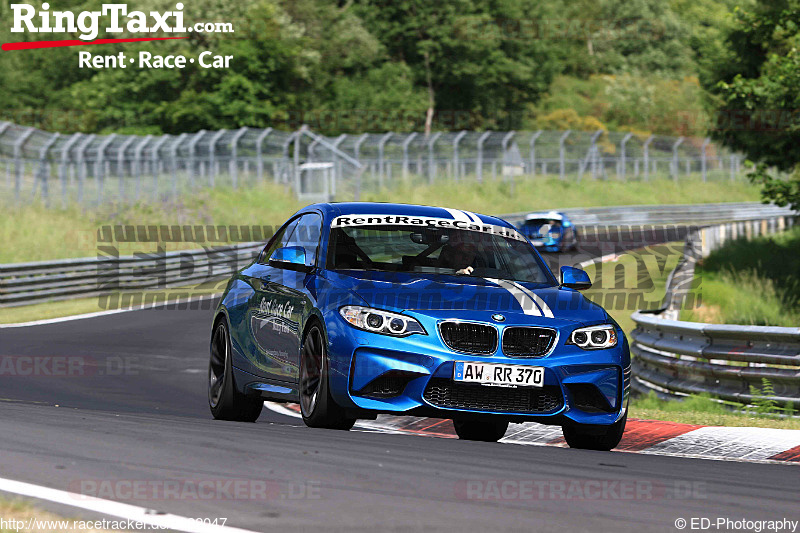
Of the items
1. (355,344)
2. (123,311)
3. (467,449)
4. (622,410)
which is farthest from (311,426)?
(123,311)

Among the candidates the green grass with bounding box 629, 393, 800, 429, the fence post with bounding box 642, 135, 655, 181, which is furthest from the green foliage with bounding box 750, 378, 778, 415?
the fence post with bounding box 642, 135, 655, 181

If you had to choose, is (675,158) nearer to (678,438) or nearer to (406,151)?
(406,151)

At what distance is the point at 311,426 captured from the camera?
8.23 meters

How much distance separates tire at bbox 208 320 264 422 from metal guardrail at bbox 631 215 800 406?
464cm

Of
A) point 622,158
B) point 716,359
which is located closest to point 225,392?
point 716,359

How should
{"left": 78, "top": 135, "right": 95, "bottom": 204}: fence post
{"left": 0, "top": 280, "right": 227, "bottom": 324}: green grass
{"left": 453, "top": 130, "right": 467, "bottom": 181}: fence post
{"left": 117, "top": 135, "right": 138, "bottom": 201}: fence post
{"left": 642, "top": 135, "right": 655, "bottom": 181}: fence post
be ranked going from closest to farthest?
1. {"left": 0, "top": 280, "right": 227, "bottom": 324}: green grass
2. {"left": 78, "top": 135, "right": 95, "bottom": 204}: fence post
3. {"left": 117, "top": 135, "right": 138, "bottom": 201}: fence post
4. {"left": 453, "top": 130, "right": 467, "bottom": 181}: fence post
5. {"left": 642, "top": 135, "right": 655, "bottom": 181}: fence post

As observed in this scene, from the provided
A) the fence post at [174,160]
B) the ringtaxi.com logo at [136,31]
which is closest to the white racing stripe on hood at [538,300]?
the fence post at [174,160]

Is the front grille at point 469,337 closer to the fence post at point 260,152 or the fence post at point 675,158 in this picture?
the fence post at point 260,152

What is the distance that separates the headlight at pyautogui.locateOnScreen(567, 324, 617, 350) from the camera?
8.07 meters

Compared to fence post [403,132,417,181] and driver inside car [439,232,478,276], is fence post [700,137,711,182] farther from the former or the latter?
driver inside car [439,232,478,276]

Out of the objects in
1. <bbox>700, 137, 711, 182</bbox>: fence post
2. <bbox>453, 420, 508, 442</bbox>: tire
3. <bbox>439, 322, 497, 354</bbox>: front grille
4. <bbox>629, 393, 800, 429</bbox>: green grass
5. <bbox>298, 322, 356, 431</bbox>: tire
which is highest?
<bbox>439, 322, 497, 354</bbox>: front grille

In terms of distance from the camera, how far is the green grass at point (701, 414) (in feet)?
34.4

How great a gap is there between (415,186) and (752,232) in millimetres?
19833

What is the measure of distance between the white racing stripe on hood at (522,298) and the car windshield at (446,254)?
1.08 feet
